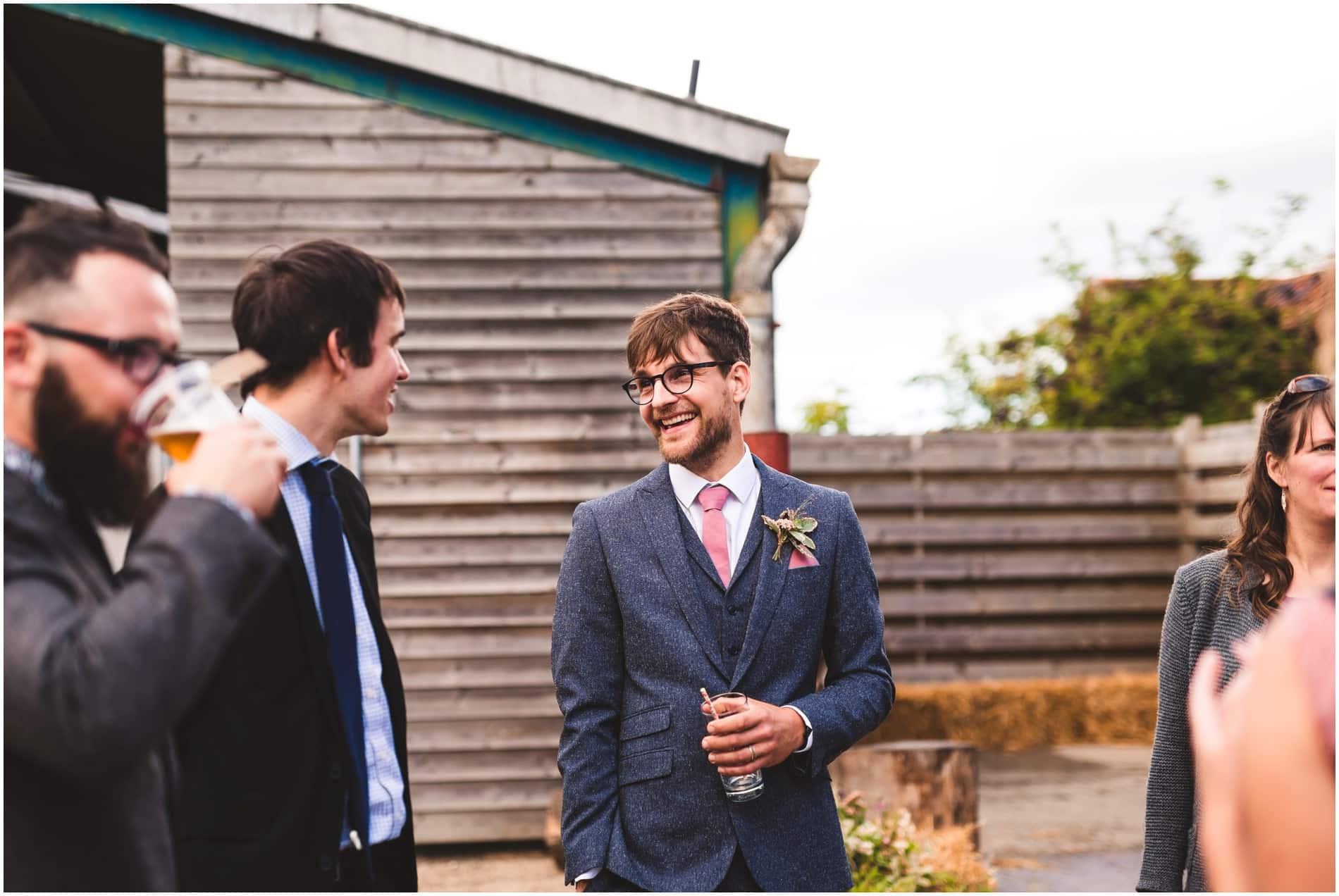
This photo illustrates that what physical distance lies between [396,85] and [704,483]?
153 inches

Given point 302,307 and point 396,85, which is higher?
point 396,85

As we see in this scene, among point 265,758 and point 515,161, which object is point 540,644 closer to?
point 515,161

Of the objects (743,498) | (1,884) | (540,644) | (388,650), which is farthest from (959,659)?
(1,884)

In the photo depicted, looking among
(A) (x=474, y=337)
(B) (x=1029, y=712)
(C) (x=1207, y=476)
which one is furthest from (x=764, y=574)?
(C) (x=1207, y=476)

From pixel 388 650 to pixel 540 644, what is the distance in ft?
12.1

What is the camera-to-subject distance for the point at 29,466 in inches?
53.6

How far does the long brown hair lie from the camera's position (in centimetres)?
246

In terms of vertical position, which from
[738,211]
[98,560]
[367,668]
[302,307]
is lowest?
[367,668]

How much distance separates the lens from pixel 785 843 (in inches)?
93.1

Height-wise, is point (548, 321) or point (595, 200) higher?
point (595, 200)

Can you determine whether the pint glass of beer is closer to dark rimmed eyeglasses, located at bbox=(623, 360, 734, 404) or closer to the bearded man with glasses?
the bearded man with glasses

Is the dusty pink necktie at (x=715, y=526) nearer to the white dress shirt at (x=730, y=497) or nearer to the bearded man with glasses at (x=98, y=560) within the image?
the white dress shirt at (x=730, y=497)

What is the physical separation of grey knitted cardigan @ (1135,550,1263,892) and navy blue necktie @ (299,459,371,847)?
1636 millimetres

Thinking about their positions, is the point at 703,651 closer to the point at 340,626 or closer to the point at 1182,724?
the point at 340,626
